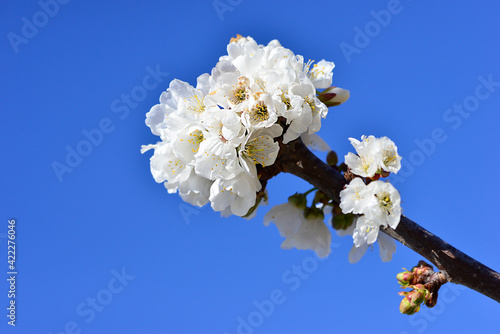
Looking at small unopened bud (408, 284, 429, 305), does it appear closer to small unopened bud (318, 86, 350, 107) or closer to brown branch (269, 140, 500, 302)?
brown branch (269, 140, 500, 302)

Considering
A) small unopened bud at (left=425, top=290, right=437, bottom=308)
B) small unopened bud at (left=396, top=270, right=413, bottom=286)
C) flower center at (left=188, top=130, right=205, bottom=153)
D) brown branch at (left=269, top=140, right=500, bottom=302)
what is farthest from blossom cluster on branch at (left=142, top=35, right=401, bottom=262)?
small unopened bud at (left=425, top=290, right=437, bottom=308)

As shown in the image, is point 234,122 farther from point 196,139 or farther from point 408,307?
point 408,307

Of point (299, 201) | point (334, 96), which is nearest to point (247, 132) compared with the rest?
point (334, 96)

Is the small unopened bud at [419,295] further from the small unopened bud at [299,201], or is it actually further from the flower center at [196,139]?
the flower center at [196,139]

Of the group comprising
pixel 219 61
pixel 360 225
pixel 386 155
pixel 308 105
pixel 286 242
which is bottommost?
pixel 360 225

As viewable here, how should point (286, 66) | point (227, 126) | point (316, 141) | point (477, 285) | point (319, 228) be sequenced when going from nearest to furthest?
point (227, 126) < point (286, 66) < point (477, 285) < point (316, 141) < point (319, 228)

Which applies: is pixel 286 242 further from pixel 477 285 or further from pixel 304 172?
pixel 477 285

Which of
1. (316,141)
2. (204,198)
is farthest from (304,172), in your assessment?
(204,198)

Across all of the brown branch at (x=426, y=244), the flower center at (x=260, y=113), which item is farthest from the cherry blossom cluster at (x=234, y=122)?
the brown branch at (x=426, y=244)
